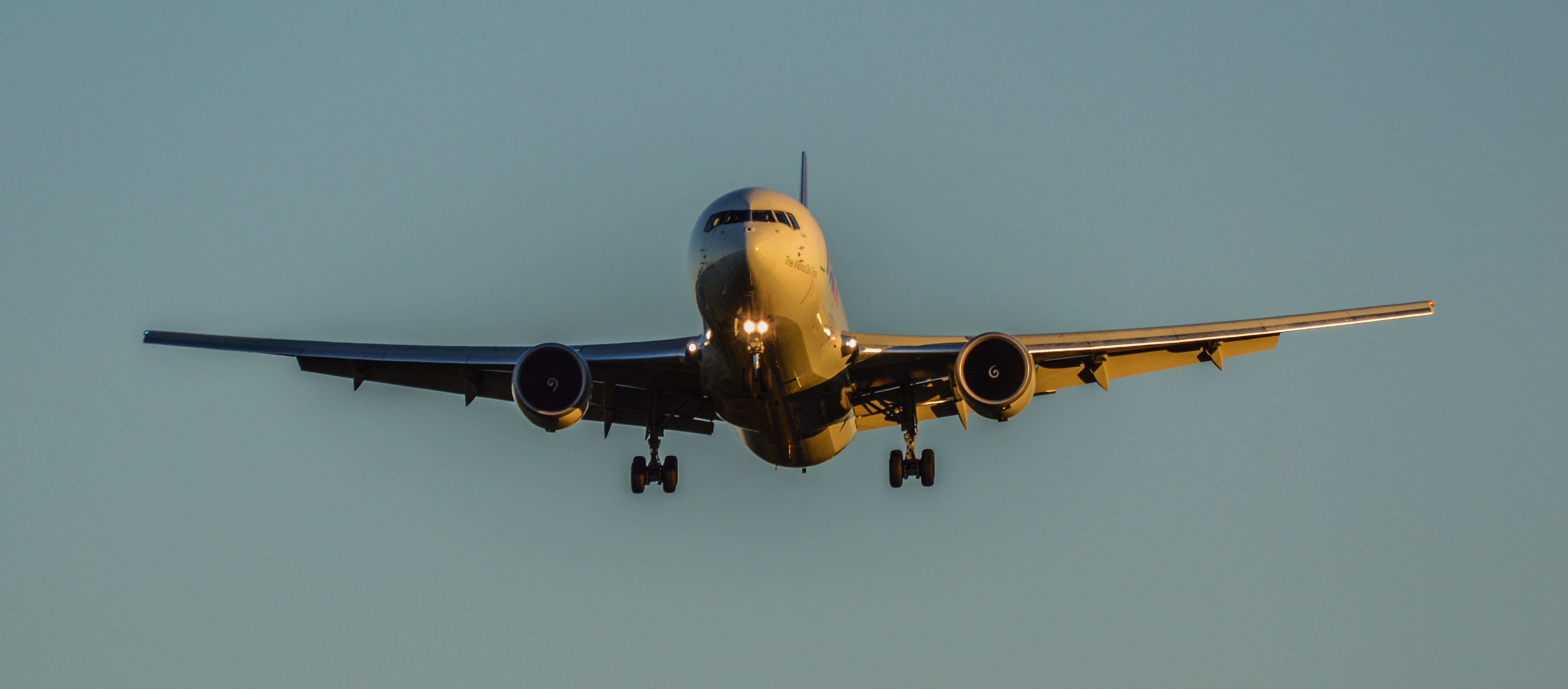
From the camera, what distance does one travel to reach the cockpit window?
25.0 meters

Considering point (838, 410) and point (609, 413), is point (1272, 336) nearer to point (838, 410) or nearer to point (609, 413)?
point (838, 410)

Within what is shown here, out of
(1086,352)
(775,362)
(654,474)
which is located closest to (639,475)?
(654,474)

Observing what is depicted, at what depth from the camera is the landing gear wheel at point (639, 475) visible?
1251 inches

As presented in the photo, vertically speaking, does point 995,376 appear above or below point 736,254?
below

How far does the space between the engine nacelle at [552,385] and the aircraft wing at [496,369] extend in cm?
49

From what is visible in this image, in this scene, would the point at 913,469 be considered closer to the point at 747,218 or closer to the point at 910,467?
the point at 910,467

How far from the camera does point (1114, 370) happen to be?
32.4 meters

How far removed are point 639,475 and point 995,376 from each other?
8401 mm

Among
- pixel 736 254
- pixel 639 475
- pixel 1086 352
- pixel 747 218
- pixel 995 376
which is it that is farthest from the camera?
pixel 639 475

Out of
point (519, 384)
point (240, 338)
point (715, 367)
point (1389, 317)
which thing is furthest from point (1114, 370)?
point (240, 338)

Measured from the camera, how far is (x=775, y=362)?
2608 centimetres

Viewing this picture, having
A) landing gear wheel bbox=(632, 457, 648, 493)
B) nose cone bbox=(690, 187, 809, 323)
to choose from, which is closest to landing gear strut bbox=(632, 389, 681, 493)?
landing gear wheel bbox=(632, 457, 648, 493)

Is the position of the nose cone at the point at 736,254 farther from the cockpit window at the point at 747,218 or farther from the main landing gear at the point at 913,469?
the main landing gear at the point at 913,469

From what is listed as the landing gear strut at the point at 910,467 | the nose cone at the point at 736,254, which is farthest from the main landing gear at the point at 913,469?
the nose cone at the point at 736,254
